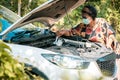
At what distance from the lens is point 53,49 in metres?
5.67

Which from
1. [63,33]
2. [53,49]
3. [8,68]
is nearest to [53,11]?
[63,33]

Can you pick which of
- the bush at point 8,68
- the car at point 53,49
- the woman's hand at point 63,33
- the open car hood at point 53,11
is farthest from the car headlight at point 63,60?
the bush at point 8,68

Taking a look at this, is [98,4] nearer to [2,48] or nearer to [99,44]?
[99,44]

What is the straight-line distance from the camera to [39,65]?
17.3 ft

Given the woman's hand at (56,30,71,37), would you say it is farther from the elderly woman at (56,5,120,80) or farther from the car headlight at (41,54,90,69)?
the car headlight at (41,54,90,69)

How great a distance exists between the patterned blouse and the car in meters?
0.26

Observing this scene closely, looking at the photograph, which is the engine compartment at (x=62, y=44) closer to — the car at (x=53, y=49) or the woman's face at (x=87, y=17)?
the car at (x=53, y=49)

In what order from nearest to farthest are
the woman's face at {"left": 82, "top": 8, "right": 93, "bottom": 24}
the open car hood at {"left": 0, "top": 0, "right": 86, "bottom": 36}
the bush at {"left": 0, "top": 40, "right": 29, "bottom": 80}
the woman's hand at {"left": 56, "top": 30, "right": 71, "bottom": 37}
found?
the bush at {"left": 0, "top": 40, "right": 29, "bottom": 80} → the open car hood at {"left": 0, "top": 0, "right": 86, "bottom": 36} → the woman's hand at {"left": 56, "top": 30, "right": 71, "bottom": 37} → the woman's face at {"left": 82, "top": 8, "right": 93, "bottom": 24}

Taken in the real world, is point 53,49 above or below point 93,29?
below

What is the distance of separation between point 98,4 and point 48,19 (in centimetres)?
994

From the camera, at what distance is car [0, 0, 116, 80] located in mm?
5289

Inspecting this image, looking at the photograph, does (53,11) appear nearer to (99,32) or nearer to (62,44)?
(62,44)

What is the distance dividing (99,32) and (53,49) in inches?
50.6

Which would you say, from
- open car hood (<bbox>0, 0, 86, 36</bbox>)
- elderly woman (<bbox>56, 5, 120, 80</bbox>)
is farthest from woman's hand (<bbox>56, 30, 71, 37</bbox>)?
open car hood (<bbox>0, 0, 86, 36</bbox>)
